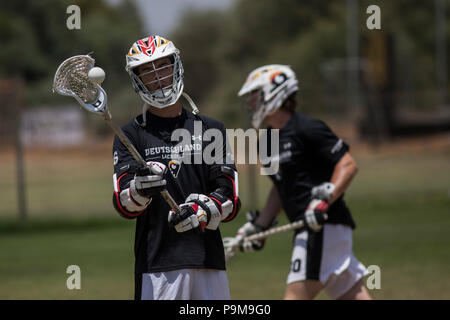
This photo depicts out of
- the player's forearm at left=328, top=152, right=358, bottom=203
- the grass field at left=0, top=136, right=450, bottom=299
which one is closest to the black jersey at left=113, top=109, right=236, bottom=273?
the player's forearm at left=328, top=152, right=358, bottom=203

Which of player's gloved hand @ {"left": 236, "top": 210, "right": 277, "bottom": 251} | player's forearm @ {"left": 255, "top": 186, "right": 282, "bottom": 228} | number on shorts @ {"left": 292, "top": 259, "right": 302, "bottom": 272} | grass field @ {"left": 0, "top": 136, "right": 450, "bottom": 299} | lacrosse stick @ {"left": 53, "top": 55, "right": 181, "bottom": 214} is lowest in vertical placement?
grass field @ {"left": 0, "top": 136, "right": 450, "bottom": 299}

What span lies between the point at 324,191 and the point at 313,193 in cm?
11

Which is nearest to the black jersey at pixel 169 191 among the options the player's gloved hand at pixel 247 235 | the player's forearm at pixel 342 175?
the player's forearm at pixel 342 175

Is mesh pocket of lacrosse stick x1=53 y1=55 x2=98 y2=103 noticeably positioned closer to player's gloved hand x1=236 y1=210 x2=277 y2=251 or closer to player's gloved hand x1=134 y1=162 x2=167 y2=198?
player's gloved hand x1=134 y1=162 x2=167 y2=198

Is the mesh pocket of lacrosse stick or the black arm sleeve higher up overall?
the mesh pocket of lacrosse stick

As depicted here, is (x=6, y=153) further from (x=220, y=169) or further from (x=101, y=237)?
(x=220, y=169)

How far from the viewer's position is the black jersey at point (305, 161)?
281 inches

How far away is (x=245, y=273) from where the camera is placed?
12.0 meters

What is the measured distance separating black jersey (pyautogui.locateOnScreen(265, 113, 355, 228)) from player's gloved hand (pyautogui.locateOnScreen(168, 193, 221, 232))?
6.86 ft

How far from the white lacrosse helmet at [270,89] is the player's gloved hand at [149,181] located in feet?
8.81

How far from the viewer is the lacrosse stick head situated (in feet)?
15.6

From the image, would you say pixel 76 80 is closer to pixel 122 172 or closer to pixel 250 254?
pixel 122 172

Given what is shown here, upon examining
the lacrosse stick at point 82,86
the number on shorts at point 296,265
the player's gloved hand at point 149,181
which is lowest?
the number on shorts at point 296,265

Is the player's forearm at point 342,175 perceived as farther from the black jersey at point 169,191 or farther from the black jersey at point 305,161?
the black jersey at point 169,191
